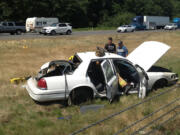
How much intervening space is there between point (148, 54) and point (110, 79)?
1990 mm

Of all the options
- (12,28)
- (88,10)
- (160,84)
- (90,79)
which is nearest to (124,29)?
(12,28)

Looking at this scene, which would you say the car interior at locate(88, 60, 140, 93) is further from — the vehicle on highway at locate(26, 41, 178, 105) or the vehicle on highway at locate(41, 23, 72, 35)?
the vehicle on highway at locate(41, 23, 72, 35)

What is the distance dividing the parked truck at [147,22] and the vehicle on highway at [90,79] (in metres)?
44.9

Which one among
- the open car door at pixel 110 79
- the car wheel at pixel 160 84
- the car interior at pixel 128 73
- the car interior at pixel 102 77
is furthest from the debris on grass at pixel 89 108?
the car wheel at pixel 160 84

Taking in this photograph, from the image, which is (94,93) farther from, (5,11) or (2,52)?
(5,11)

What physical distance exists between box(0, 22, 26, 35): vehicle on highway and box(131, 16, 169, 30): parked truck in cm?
2458

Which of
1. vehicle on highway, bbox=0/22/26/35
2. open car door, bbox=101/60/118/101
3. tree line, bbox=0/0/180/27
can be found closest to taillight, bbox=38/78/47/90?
open car door, bbox=101/60/118/101

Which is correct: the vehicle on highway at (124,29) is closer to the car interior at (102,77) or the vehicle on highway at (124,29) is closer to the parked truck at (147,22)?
the parked truck at (147,22)

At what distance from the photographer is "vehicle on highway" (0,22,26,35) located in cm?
3372

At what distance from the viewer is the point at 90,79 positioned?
6805 millimetres

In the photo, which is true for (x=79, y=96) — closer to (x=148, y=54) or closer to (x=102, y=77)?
(x=102, y=77)

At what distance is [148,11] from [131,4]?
5.97m

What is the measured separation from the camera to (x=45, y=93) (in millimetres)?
6266

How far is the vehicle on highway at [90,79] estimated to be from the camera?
20.9 feet
